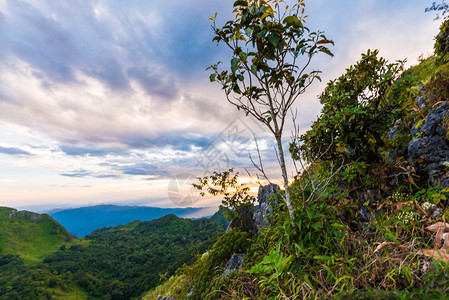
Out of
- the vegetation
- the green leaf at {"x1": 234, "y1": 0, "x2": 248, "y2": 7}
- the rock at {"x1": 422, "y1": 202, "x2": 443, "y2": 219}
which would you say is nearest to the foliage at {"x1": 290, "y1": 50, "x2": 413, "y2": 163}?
the vegetation

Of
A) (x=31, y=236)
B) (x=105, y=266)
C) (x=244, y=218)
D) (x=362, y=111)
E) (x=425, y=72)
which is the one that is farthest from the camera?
(x=31, y=236)

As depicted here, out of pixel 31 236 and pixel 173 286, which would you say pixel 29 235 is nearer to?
pixel 31 236

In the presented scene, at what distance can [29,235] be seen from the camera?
5290 inches

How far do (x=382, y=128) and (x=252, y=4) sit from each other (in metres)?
4.11

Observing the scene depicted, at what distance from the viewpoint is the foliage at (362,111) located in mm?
4297

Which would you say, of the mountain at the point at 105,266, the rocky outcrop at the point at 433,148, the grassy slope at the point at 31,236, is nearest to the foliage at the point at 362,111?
the rocky outcrop at the point at 433,148

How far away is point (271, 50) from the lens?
304 cm

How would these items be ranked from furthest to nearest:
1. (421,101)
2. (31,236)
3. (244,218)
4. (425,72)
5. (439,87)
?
(31,236), (244,218), (425,72), (421,101), (439,87)

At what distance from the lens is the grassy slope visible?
386ft

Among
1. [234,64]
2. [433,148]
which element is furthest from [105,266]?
[433,148]

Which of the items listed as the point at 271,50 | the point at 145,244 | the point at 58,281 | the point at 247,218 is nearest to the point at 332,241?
the point at 271,50

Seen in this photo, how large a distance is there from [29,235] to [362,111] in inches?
8154

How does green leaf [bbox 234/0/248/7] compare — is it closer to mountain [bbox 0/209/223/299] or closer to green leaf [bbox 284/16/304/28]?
green leaf [bbox 284/16/304/28]

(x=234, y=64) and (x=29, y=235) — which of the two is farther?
(x=29, y=235)
